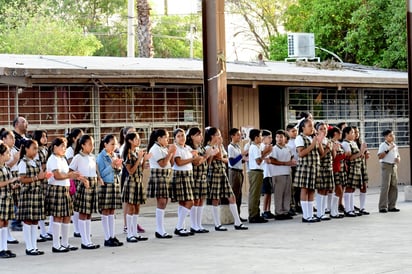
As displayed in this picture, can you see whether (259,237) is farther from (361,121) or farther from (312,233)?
(361,121)

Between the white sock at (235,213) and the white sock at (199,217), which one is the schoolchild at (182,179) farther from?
the white sock at (235,213)

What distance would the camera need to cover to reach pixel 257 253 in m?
13.2

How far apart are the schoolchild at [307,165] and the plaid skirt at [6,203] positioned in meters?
5.54

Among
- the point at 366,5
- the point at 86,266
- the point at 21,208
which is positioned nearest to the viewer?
the point at 86,266

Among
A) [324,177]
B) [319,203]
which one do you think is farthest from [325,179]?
[319,203]

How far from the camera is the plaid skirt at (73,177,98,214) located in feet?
47.2

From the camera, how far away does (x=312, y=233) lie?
15469mm

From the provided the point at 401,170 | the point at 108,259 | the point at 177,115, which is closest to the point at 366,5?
the point at 401,170

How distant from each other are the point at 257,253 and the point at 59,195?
2900mm

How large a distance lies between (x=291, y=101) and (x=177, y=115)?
159 inches

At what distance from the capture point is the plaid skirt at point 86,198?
47.2ft

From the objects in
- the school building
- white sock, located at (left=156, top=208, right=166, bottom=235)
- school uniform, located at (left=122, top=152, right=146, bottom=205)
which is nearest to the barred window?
the school building

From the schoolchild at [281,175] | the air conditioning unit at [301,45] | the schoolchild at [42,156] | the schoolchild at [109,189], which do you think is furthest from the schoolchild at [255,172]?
the air conditioning unit at [301,45]

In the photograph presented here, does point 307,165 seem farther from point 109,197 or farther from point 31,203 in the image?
point 31,203
